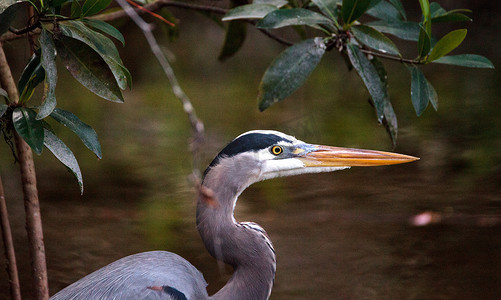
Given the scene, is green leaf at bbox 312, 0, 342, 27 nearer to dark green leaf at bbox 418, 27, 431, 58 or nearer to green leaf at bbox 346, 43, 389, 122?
green leaf at bbox 346, 43, 389, 122

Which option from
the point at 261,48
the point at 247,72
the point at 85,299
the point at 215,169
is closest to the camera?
the point at 85,299

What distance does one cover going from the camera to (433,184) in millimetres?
3811

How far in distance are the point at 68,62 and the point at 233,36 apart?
4.00 ft

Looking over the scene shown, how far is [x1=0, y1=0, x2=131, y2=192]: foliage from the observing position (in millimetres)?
1564

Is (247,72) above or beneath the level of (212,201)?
beneath

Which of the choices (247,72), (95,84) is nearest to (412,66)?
(95,84)

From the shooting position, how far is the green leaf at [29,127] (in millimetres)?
1552

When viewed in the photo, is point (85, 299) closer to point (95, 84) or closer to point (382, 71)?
point (95, 84)

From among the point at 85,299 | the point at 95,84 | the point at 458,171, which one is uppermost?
the point at 95,84

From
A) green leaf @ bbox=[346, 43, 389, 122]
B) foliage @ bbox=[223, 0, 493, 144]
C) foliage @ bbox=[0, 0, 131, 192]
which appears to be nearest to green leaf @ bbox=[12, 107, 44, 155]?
foliage @ bbox=[0, 0, 131, 192]

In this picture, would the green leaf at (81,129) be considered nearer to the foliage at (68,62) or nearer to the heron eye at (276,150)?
the foliage at (68,62)

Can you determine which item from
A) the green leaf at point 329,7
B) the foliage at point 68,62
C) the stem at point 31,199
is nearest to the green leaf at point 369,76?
the green leaf at point 329,7

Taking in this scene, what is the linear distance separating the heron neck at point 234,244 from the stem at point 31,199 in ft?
1.70

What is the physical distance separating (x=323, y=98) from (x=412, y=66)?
3.40 meters
